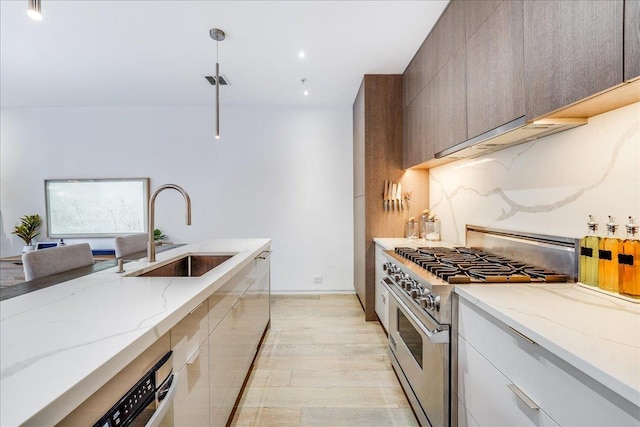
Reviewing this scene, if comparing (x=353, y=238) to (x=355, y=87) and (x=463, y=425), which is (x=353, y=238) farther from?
(x=463, y=425)

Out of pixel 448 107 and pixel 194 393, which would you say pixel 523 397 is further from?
pixel 448 107

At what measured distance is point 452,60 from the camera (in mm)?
1922

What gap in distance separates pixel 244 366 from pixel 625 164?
88.3 inches

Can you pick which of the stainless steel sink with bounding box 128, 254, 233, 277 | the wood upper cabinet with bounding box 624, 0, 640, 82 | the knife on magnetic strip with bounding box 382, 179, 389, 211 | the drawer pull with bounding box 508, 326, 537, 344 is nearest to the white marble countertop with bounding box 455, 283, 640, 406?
the drawer pull with bounding box 508, 326, 537, 344

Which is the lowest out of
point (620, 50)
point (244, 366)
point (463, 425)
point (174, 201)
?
point (244, 366)

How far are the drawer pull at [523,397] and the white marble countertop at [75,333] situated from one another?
108 cm

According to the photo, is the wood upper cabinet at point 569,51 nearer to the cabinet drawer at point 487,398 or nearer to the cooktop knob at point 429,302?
the cooktop knob at point 429,302

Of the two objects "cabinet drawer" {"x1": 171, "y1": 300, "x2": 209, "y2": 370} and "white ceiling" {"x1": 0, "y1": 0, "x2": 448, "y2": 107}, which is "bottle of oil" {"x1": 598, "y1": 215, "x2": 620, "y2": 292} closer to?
"cabinet drawer" {"x1": 171, "y1": 300, "x2": 209, "y2": 370}

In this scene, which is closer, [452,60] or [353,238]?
[452,60]

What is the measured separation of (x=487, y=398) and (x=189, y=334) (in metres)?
1.12

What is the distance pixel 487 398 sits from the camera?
105cm

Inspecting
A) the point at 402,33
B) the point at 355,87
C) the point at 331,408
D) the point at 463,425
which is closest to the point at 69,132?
the point at 355,87

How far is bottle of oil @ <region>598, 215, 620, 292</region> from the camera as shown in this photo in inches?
42.8

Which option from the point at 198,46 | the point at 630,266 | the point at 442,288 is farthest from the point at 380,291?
the point at 198,46
